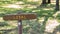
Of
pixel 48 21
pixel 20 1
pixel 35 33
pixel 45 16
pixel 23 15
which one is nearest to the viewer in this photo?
pixel 23 15

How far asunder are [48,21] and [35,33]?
1.36 metres

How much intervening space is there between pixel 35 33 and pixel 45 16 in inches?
80.0

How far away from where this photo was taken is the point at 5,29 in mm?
7000

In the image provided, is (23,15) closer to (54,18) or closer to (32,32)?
(32,32)

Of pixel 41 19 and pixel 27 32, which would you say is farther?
pixel 41 19

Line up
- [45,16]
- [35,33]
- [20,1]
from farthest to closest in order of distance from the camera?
[20,1], [45,16], [35,33]

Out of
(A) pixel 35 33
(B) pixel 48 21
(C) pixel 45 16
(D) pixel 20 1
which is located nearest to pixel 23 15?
(A) pixel 35 33

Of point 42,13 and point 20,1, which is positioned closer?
point 42,13

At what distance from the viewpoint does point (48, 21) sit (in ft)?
25.6

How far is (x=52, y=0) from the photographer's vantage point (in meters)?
12.4

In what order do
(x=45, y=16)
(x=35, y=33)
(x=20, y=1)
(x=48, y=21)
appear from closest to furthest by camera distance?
(x=35, y=33) → (x=48, y=21) → (x=45, y=16) → (x=20, y=1)

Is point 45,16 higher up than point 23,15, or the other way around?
point 23,15

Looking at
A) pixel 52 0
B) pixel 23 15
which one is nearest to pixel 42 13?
pixel 52 0

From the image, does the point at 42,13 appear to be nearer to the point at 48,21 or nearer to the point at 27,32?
the point at 48,21
